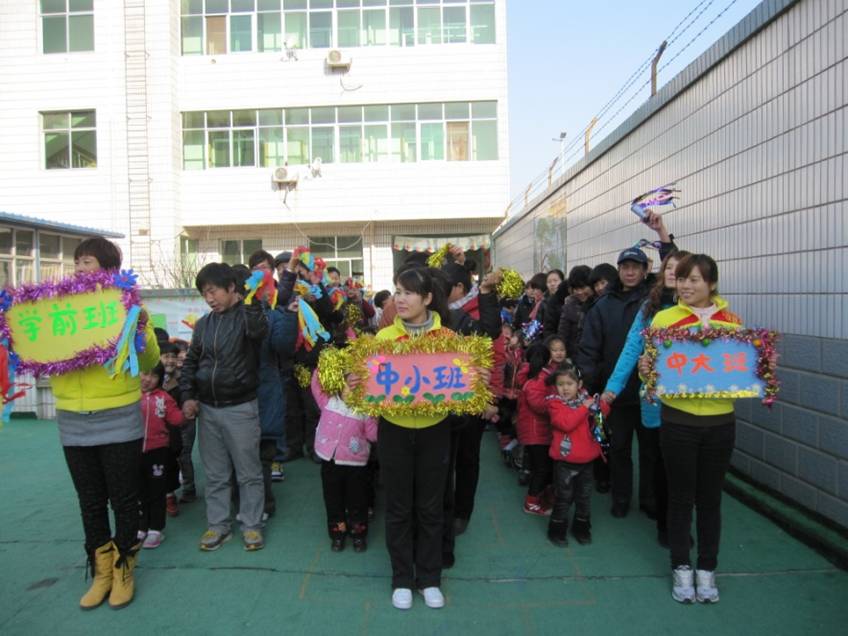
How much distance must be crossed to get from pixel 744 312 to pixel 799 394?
976mm

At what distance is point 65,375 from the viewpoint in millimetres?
3564

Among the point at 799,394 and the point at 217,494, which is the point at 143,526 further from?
the point at 799,394

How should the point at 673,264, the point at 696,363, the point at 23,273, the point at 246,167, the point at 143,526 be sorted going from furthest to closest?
the point at 246,167 → the point at 23,273 → the point at 143,526 → the point at 673,264 → the point at 696,363

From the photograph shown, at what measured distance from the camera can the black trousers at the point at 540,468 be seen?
15.7 feet

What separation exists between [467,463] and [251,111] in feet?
62.9

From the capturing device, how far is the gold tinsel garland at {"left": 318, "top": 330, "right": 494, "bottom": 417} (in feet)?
11.2

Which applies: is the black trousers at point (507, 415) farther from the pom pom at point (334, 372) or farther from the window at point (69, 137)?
the window at point (69, 137)

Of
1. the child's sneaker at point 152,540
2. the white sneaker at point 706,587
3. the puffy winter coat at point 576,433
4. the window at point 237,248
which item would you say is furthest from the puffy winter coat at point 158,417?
the window at point 237,248

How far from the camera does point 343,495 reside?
429cm

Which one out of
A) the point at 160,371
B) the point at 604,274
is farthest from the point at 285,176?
the point at 160,371

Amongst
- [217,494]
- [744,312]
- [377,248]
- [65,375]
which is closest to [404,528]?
[217,494]

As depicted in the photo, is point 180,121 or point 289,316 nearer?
point 289,316

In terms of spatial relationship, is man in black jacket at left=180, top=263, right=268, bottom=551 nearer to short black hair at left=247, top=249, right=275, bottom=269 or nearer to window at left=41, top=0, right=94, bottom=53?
short black hair at left=247, top=249, right=275, bottom=269

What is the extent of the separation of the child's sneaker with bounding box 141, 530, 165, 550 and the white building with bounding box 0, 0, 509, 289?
55.8 feet
